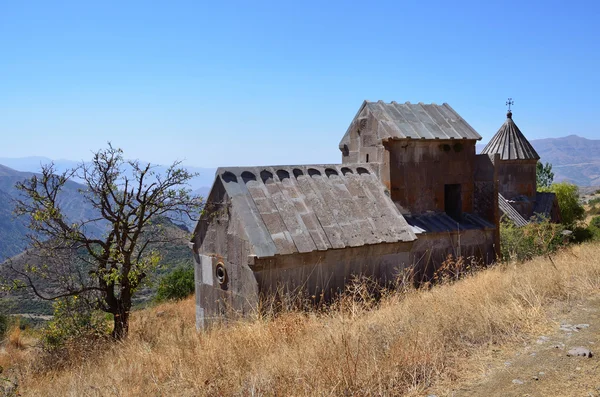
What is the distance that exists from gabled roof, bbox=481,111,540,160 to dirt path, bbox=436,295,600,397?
1784cm

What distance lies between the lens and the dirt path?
11.0 ft

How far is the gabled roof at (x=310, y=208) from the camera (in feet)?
22.8

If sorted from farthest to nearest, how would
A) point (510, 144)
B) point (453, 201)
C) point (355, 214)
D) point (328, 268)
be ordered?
point (510, 144) → point (453, 201) → point (355, 214) → point (328, 268)

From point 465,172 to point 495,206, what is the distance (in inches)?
34.3

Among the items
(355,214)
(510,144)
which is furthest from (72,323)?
(510,144)

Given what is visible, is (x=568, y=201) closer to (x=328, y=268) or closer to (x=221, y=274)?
(x=328, y=268)

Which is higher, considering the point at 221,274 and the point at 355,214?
the point at 355,214

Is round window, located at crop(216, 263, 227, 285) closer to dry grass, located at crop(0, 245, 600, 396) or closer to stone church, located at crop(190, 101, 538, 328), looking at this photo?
stone church, located at crop(190, 101, 538, 328)

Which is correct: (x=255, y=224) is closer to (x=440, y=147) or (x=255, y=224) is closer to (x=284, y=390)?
(x=284, y=390)

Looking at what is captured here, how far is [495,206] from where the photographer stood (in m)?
9.47

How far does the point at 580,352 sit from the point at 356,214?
4386mm

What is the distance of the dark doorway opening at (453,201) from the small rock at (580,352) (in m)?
5.71

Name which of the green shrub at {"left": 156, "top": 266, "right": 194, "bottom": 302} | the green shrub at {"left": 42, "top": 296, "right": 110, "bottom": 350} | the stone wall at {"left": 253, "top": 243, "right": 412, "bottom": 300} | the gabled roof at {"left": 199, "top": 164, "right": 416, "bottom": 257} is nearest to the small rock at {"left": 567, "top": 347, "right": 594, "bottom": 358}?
the stone wall at {"left": 253, "top": 243, "right": 412, "bottom": 300}

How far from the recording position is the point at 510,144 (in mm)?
21469
